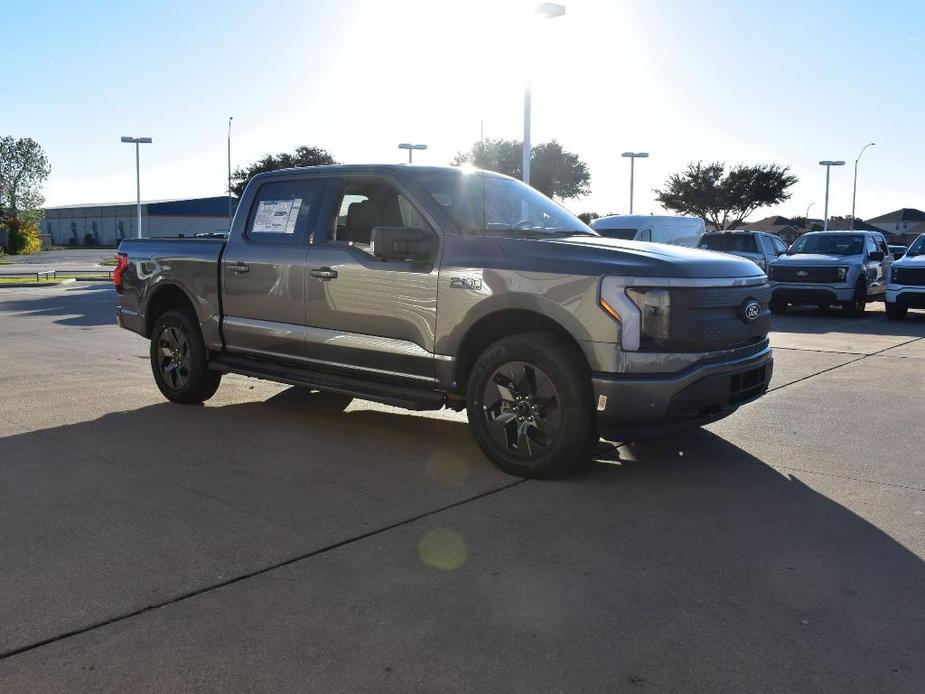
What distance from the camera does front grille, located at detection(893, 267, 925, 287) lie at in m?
17.0

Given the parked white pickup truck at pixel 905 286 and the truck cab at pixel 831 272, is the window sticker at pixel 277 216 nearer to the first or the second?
the truck cab at pixel 831 272

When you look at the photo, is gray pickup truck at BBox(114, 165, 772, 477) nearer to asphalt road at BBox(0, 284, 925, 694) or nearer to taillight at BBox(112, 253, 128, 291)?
asphalt road at BBox(0, 284, 925, 694)

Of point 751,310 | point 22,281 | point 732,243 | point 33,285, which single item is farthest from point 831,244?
point 22,281

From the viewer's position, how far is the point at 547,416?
5.20 meters

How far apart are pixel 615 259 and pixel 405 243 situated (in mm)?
1332

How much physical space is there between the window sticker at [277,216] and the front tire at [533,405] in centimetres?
212

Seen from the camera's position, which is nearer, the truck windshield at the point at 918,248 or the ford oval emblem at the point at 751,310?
the ford oval emblem at the point at 751,310

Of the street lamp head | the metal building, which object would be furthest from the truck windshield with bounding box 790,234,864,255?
the metal building

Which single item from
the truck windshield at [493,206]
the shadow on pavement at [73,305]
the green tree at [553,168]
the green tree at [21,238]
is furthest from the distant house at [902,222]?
the truck windshield at [493,206]

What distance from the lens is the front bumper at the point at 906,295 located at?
55.5 feet

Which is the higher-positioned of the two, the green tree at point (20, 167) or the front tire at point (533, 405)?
the green tree at point (20, 167)

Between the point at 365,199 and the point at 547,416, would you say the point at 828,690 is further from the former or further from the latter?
the point at 365,199

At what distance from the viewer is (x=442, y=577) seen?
3.82m

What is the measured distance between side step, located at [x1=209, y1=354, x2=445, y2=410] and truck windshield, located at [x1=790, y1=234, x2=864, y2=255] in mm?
15588
